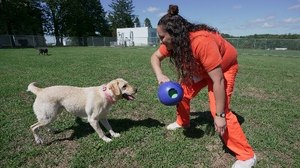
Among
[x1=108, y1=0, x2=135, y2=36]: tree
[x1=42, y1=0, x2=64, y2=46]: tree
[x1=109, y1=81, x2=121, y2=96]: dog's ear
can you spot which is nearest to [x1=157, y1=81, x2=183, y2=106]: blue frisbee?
[x1=109, y1=81, x2=121, y2=96]: dog's ear

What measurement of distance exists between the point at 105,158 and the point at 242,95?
533 cm

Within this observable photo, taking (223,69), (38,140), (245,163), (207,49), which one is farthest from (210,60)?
(38,140)

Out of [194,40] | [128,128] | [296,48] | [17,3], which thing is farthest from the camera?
[17,3]

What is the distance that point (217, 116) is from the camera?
3377 millimetres

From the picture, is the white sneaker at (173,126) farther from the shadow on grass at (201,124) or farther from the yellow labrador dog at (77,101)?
the yellow labrador dog at (77,101)

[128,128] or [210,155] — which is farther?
[128,128]

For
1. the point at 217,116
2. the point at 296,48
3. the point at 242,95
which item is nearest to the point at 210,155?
the point at 217,116

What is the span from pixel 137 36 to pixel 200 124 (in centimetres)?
5987

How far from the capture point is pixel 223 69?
12.3ft

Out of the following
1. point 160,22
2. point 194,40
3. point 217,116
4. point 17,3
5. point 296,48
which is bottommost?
point 296,48

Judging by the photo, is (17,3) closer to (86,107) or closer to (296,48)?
(296,48)

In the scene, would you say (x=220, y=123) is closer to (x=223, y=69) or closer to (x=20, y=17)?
(x=223, y=69)

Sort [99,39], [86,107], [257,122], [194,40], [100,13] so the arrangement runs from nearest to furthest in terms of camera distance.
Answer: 1. [194,40]
2. [86,107]
3. [257,122]
4. [99,39]
5. [100,13]

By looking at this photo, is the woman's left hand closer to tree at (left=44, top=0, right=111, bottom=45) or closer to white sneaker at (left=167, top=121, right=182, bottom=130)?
white sneaker at (left=167, top=121, right=182, bottom=130)
